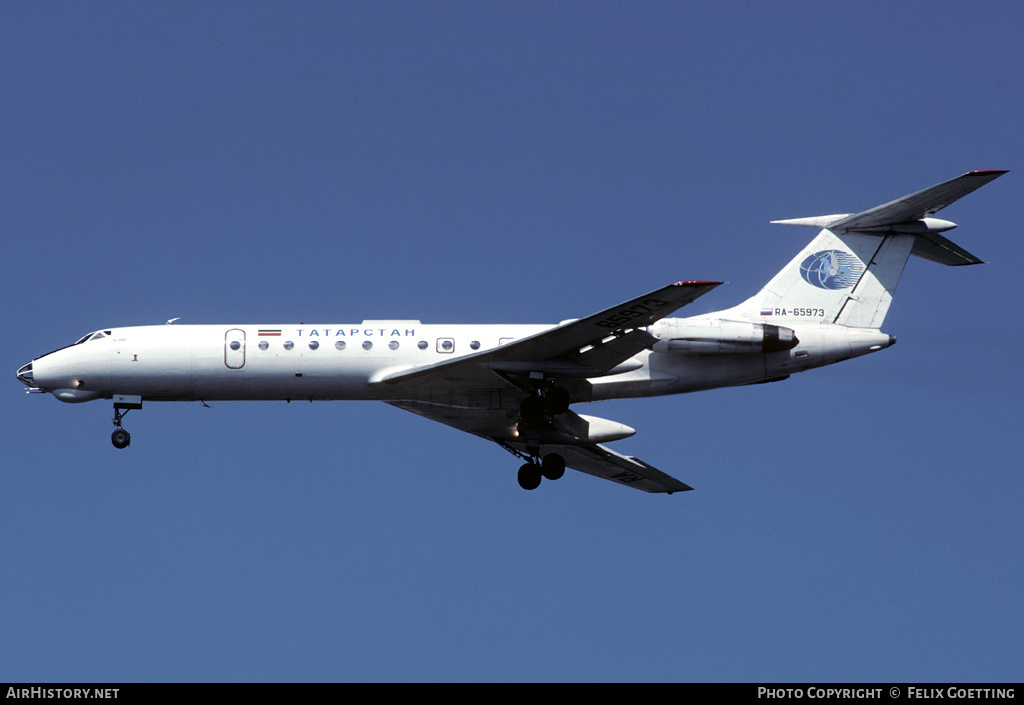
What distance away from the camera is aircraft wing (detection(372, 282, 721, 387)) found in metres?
27.0

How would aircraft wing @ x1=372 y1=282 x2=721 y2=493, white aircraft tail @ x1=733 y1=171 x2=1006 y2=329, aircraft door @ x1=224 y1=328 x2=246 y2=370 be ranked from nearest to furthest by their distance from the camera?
aircraft wing @ x1=372 y1=282 x2=721 y2=493 → aircraft door @ x1=224 y1=328 x2=246 y2=370 → white aircraft tail @ x1=733 y1=171 x2=1006 y2=329

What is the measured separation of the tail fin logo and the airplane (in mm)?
29

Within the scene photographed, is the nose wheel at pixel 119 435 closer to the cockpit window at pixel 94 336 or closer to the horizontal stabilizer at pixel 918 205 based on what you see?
the cockpit window at pixel 94 336

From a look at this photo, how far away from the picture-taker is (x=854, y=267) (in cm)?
3078

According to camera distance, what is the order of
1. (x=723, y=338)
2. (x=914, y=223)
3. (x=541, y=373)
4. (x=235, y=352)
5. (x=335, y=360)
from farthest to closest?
(x=914, y=223) < (x=235, y=352) < (x=335, y=360) < (x=541, y=373) < (x=723, y=338)

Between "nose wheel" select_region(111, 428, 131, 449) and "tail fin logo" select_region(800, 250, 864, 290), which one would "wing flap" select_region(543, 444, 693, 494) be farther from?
"nose wheel" select_region(111, 428, 131, 449)

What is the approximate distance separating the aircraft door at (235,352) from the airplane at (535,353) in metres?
0.03

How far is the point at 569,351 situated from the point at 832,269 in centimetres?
690

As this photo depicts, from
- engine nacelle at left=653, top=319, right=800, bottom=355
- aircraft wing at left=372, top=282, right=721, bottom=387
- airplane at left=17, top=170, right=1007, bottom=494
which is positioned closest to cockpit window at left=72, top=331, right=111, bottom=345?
airplane at left=17, top=170, right=1007, bottom=494

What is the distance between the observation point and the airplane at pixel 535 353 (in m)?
28.9

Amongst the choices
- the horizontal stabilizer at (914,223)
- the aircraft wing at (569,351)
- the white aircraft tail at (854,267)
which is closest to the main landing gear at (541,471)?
the aircraft wing at (569,351)

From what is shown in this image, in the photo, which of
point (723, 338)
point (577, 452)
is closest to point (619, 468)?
point (577, 452)

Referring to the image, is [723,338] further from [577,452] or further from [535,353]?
[577,452]
